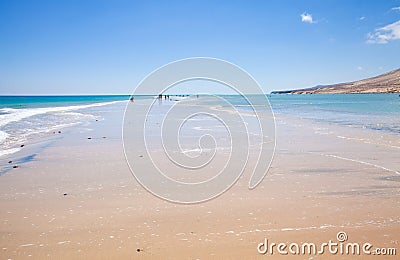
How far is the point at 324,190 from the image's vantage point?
7.21 meters

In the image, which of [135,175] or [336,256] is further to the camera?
[135,175]

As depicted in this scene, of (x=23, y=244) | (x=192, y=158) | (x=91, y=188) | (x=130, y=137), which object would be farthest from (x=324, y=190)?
(x=130, y=137)

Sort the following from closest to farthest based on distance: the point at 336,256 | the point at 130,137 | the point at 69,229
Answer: the point at 336,256, the point at 69,229, the point at 130,137

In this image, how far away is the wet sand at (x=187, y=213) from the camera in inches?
185

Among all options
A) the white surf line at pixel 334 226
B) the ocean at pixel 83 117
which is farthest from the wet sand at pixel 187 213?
the ocean at pixel 83 117

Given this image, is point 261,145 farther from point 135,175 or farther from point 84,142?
point 84,142

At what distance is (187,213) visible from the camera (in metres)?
A: 5.99

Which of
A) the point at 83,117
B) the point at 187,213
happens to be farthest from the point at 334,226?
the point at 83,117

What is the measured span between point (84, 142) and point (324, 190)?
1167cm

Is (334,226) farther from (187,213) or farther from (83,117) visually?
(83,117)

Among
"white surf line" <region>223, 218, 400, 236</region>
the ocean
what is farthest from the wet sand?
the ocean

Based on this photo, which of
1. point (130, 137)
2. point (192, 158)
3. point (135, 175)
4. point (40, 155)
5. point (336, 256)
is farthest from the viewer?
point (130, 137)

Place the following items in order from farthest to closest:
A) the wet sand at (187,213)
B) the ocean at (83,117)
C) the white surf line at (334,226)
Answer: the ocean at (83,117), the white surf line at (334,226), the wet sand at (187,213)

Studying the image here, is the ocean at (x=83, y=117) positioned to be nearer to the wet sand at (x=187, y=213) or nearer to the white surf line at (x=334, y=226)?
the wet sand at (x=187, y=213)
